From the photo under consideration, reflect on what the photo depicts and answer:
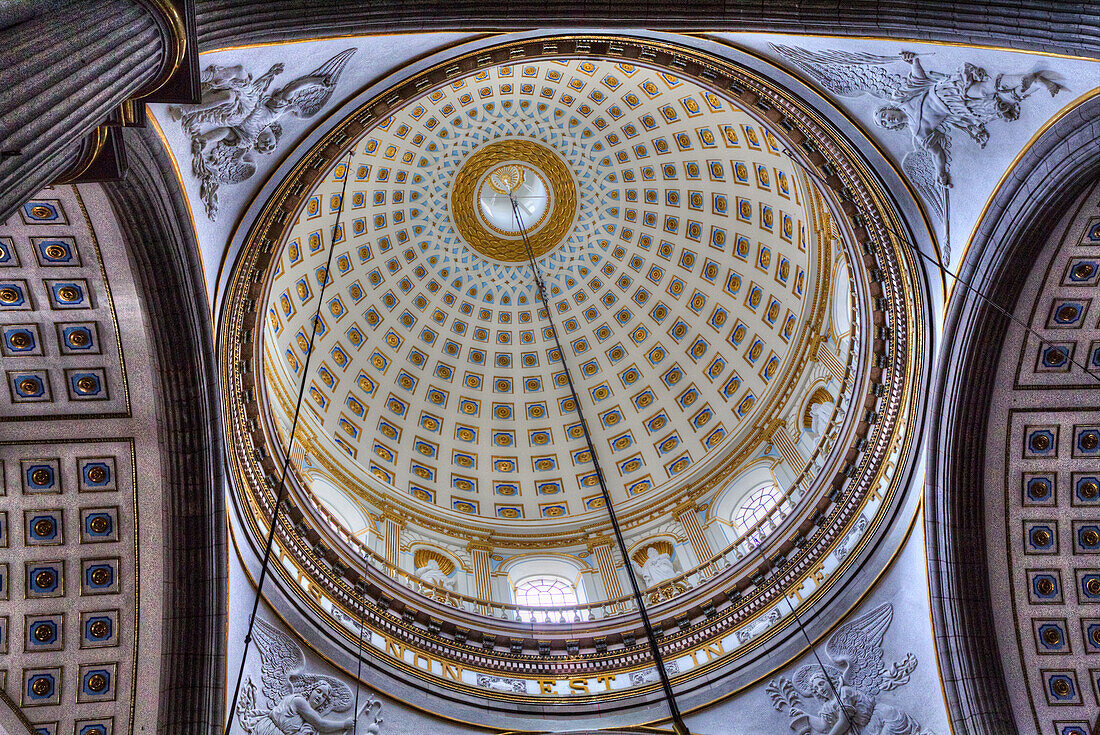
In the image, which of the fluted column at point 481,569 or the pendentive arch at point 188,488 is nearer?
the pendentive arch at point 188,488

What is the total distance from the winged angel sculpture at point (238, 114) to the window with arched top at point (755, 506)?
14.5 metres

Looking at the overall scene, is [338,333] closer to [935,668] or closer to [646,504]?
[646,504]

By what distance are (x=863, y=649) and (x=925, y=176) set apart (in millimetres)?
9089

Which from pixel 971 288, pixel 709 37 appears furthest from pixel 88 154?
pixel 971 288

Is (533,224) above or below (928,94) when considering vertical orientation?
above

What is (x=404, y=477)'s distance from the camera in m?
22.9

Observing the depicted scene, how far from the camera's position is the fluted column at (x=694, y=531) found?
2047 centimetres

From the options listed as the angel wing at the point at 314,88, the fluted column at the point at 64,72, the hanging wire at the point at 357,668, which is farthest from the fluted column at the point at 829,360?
the fluted column at the point at 64,72

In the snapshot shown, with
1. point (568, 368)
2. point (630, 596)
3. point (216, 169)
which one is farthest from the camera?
point (630, 596)

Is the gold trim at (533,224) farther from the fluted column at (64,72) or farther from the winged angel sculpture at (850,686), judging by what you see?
the fluted column at (64,72)

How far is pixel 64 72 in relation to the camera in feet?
18.1

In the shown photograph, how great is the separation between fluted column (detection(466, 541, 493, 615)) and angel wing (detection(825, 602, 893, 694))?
8.22 metres

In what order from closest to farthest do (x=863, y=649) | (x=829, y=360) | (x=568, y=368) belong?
(x=863, y=649) < (x=568, y=368) < (x=829, y=360)

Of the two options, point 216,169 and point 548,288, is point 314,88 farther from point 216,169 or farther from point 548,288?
point 548,288
